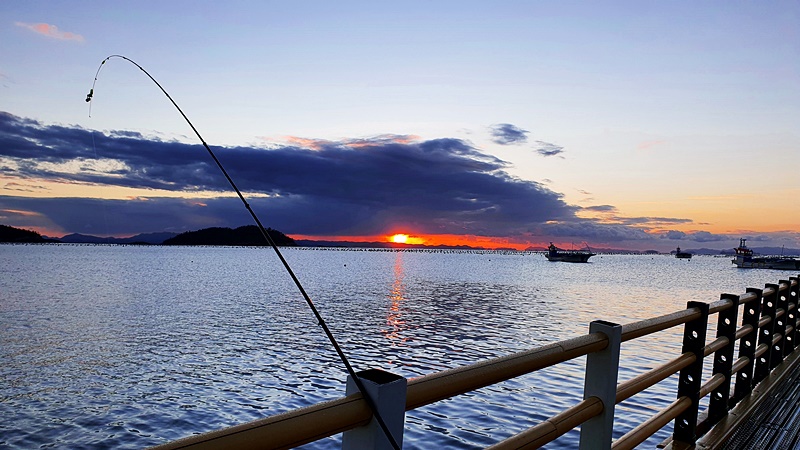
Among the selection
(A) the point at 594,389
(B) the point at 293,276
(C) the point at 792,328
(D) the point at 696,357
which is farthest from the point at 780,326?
(B) the point at 293,276

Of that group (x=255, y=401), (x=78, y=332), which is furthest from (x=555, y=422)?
(x=78, y=332)

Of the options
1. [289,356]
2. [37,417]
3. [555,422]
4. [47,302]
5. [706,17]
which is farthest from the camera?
[47,302]

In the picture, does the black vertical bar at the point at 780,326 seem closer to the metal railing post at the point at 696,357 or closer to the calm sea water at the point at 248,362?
the calm sea water at the point at 248,362

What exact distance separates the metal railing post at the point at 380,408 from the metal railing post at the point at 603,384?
157cm

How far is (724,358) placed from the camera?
16.6ft

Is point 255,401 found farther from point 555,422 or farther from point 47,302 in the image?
point 47,302

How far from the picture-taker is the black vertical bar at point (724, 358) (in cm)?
501

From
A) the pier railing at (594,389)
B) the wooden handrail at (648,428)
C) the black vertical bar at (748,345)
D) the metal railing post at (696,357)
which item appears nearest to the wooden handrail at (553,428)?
the pier railing at (594,389)

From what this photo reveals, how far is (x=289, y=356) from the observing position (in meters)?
19.0

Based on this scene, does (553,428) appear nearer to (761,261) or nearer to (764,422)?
(764,422)

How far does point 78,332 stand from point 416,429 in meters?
19.5

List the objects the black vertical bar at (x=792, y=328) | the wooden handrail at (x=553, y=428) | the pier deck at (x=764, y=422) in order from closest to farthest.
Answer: the wooden handrail at (x=553, y=428), the pier deck at (x=764, y=422), the black vertical bar at (x=792, y=328)

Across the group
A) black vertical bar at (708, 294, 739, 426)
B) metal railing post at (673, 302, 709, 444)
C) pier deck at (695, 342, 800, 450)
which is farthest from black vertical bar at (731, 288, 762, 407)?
metal railing post at (673, 302, 709, 444)

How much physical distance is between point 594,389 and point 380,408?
1784 millimetres
